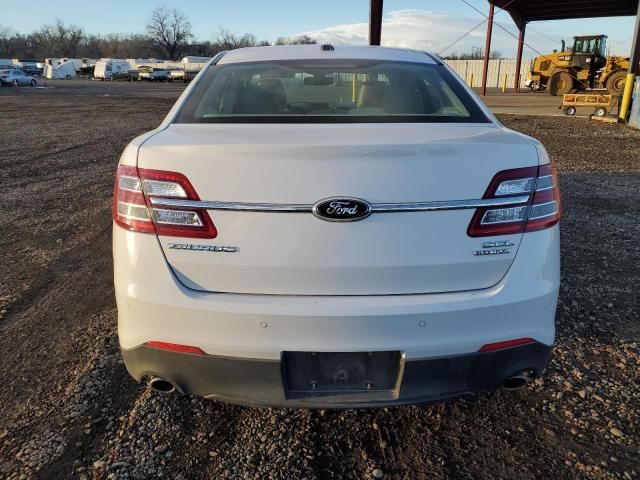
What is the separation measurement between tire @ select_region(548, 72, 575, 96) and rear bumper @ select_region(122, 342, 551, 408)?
95.0ft

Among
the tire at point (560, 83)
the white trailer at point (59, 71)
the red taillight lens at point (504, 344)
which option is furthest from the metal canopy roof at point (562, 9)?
the white trailer at point (59, 71)

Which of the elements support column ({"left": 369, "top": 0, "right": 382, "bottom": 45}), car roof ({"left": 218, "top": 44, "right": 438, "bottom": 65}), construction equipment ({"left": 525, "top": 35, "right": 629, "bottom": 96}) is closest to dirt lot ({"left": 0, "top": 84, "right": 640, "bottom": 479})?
car roof ({"left": 218, "top": 44, "right": 438, "bottom": 65})

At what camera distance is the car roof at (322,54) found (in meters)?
2.89

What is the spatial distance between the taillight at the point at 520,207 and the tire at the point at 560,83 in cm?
2870

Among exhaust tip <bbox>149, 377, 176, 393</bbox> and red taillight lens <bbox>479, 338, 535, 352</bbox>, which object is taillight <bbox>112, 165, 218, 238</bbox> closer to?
exhaust tip <bbox>149, 377, 176, 393</bbox>

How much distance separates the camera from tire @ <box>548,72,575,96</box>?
26661 millimetres

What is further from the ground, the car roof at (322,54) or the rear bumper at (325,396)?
the car roof at (322,54)

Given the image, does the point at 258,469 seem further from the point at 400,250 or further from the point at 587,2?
the point at 587,2

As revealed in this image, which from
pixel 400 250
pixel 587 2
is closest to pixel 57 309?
pixel 400 250

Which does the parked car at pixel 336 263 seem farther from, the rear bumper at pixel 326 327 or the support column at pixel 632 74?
the support column at pixel 632 74

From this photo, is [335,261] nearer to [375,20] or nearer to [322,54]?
[322,54]

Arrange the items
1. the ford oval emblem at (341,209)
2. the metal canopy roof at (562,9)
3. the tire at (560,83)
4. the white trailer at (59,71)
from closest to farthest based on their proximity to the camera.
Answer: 1. the ford oval emblem at (341,209)
2. the tire at (560,83)
3. the metal canopy roof at (562,9)
4. the white trailer at (59,71)

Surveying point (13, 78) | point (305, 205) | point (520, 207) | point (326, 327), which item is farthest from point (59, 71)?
point (520, 207)

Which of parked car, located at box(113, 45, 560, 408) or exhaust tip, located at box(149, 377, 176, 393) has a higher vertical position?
parked car, located at box(113, 45, 560, 408)
